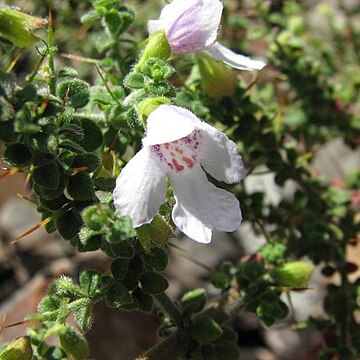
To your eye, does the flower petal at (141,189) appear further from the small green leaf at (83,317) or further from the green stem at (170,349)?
the green stem at (170,349)

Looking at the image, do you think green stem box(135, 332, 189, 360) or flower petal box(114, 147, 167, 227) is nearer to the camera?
flower petal box(114, 147, 167, 227)

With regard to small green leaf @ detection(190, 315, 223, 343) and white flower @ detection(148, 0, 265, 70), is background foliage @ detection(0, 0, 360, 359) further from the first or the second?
white flower @ detection(148, 0, 265, 70)

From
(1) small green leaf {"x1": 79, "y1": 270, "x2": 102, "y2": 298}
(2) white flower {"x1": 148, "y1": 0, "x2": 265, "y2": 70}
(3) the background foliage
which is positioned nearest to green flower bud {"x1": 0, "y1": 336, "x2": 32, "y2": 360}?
(3) the background foliage

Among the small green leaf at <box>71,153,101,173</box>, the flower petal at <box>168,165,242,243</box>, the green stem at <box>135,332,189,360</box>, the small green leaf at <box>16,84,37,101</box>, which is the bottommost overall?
the green stem at <box>135,332,189,360</box>

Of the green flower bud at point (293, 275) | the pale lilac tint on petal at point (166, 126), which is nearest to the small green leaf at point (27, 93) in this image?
the pale lilac tint on petal at point (166, 126)

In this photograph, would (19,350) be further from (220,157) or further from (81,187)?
(220,157)

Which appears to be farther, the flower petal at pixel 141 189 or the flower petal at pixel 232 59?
the flower petal at pixel 232 59

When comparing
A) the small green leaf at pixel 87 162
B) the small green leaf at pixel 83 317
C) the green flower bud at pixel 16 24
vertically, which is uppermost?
the green flower bud at pixel 16 24
